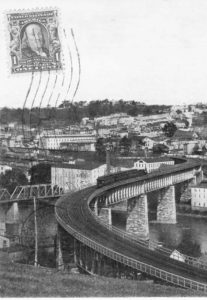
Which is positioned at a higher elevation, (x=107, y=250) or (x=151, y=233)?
(x=107, y=250)

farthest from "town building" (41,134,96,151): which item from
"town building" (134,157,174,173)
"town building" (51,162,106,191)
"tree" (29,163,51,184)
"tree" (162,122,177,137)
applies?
"town building" (51,162,106,191)

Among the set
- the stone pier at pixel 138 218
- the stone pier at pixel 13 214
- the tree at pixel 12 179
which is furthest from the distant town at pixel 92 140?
the stone pier at pixel 138 218

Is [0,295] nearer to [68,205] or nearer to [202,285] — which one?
[202,285]

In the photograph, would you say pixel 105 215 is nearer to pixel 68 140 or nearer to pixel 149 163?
pixel 149 163

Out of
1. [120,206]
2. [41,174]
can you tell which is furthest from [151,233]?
[41,174]

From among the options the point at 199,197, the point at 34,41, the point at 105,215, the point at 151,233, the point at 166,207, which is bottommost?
the point at 151,233

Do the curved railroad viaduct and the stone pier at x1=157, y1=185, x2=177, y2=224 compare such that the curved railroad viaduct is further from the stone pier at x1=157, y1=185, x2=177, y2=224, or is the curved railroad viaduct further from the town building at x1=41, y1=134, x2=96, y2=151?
the town building at x1=41, y1=134, x2=96, y2=151

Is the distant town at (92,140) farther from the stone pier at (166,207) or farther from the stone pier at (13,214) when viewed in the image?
the stone pier at (166,207)

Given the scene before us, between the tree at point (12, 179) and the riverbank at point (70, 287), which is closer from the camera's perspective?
the riverbank at point (70, 287)
